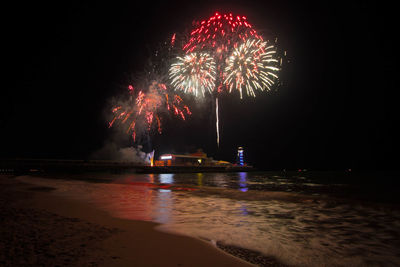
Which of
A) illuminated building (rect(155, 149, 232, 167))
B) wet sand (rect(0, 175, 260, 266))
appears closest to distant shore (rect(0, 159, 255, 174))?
illuminated building (rect(155, 149, 232, 167))

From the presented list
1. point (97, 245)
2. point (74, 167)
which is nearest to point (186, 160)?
point (74, 167)

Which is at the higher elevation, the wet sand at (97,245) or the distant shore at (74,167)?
the distant shore at (74,167)

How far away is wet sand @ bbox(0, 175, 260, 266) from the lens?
219 inches

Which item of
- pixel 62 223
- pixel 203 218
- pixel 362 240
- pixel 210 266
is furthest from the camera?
pixel 203 218

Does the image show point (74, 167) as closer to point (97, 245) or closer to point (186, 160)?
point (186, 160)

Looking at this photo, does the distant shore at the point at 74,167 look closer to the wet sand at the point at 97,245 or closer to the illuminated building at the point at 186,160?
the illuminated building at the point at 186,160

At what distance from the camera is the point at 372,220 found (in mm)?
10898

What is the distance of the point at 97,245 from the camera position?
6.65 m

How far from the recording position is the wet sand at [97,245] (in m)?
5.57

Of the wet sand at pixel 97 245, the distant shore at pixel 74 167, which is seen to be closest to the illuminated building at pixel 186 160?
the distant shore at pixel 74 167

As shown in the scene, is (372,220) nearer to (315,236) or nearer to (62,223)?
(315,236)

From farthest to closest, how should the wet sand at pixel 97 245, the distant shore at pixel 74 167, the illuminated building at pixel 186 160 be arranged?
1. the illuminated building at pixel 186 160
2. the distant shore at pixel 74 167
3. the wet sand at pixel 97 245

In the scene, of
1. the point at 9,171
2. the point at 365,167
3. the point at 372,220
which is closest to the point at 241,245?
the point at 372,220

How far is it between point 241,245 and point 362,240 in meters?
3.20
